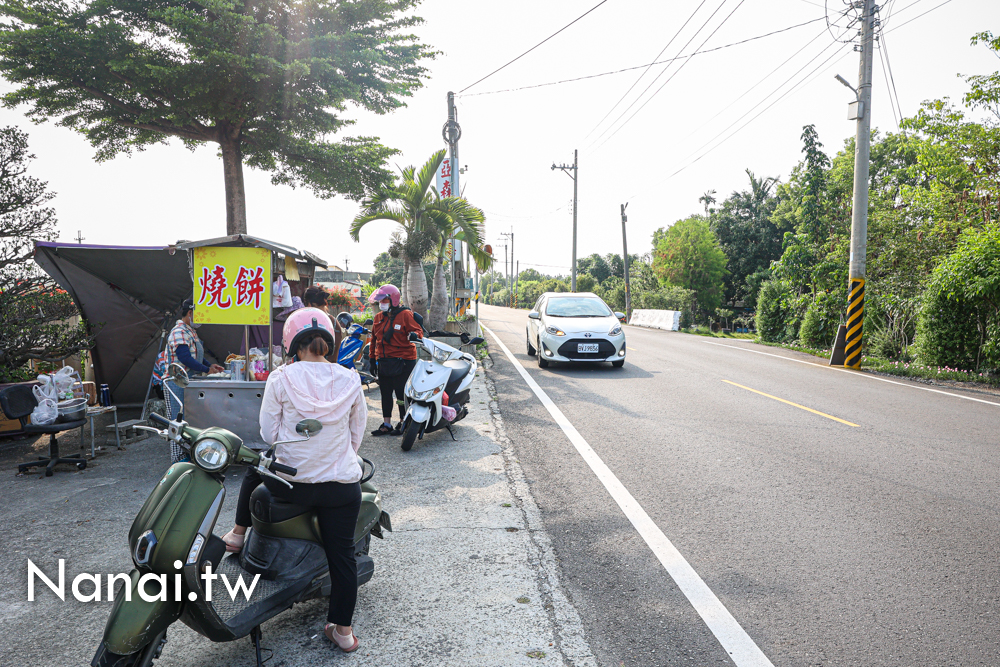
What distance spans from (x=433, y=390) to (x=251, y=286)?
2181mm

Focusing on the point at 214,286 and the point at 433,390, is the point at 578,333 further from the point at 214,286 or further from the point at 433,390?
the point at 214,286

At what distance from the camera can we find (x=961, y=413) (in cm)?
826

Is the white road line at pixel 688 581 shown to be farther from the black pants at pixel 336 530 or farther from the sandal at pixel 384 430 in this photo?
the sandal at pixel 384 430

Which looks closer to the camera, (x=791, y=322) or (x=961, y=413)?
(x=961, y=413)

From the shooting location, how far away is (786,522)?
4.33 m

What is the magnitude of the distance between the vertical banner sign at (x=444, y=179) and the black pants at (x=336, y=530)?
15073 millimetres

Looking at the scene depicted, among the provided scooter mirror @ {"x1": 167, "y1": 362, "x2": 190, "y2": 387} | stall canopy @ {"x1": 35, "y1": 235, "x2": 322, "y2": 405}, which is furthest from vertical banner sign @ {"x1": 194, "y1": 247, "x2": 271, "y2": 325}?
stall canopy @ {"x1": 35, "y1": 235, "x2": 322, "y2": 405}

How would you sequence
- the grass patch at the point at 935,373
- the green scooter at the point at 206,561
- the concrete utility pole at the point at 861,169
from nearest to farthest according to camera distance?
the green scooter at the point at 206,561 < the grass patch at the point at 935,373 < the concrete utility pole at the point at 861,169

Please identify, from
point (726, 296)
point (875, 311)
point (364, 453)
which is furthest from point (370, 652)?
Answer: point (726, 296)

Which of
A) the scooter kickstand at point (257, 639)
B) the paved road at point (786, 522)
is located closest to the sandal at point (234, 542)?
the scooter kickstand at point (257, 639)

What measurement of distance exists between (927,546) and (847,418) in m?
4.28

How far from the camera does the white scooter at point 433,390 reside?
Result: 6352 millimetres

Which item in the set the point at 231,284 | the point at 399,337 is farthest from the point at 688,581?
the point at 231,284

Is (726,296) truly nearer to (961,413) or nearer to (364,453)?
(961,413)
